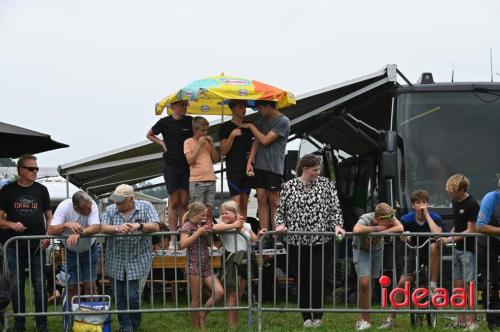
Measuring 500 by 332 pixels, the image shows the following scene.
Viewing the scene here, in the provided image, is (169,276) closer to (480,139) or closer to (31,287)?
(31,287)

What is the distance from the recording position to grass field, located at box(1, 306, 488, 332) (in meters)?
9.74

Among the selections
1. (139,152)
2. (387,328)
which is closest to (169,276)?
(139,152)

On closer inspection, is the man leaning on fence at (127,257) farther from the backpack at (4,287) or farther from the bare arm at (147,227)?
the backpack at (4,287)

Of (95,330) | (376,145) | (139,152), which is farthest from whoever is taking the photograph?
(139,152)

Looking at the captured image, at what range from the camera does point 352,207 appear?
15273 millimetres

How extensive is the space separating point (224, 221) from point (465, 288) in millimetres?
2544

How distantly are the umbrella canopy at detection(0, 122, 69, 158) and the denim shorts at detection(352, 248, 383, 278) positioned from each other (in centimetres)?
383

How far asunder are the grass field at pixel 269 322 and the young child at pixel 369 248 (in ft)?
1.13

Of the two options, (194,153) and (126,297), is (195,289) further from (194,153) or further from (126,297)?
(194,153)

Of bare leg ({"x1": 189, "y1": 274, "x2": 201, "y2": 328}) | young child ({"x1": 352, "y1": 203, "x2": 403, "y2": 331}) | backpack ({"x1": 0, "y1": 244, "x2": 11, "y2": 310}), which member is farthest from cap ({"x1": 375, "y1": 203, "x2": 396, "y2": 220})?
backpack ({"x1": 0, "y1": 244, "x2": 11, "y2": 310})

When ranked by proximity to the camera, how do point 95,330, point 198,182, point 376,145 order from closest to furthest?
point 95,330 → point 198,182 → point 376,145

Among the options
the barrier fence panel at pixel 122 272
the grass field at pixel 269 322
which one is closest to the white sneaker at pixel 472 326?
the grass field at pixel 269 322

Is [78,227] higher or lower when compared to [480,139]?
lower

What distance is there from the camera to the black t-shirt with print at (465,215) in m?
9.74
